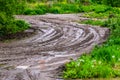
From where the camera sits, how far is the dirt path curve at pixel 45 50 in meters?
13.2

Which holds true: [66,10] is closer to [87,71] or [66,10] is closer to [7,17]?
[7,17]

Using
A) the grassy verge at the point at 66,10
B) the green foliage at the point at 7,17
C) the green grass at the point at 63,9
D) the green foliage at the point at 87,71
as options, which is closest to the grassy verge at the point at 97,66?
the green foliage at the point at 87,71

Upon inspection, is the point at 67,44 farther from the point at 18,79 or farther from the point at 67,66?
the point at 18,79

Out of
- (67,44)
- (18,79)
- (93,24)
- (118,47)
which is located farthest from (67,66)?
(93,24)

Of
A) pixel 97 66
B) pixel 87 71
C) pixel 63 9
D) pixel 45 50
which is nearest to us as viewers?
pixel 87 71

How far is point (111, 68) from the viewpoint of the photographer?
13.3 meters

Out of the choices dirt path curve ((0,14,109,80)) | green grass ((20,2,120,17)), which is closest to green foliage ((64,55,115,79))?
dirt path curve ((0,14,109,80))

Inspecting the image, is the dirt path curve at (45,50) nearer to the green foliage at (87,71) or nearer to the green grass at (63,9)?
the green foliage at (87,71)

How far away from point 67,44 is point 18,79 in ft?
23.8

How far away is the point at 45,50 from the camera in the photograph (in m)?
17.5

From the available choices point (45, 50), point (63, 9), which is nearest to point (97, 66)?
point (45, 50)

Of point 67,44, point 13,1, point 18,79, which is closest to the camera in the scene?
point 18,79

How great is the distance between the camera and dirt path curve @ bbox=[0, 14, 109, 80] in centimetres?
1323

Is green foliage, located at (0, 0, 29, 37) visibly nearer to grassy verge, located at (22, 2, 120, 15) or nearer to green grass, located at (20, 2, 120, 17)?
grassy verge, located at (22, 2, 120, 15)
